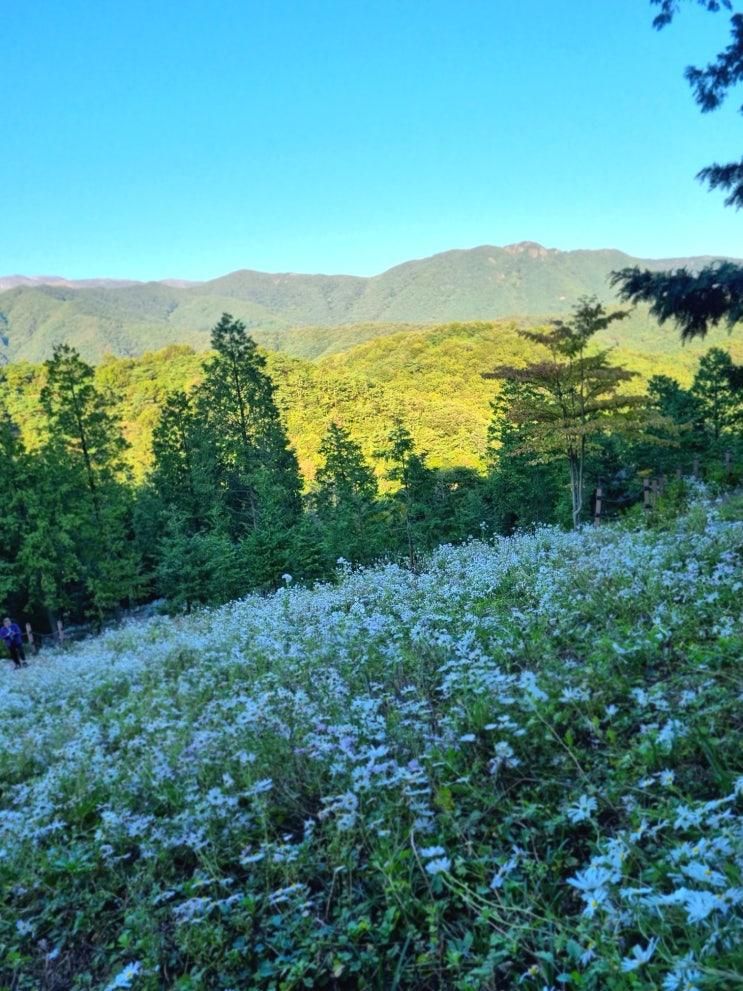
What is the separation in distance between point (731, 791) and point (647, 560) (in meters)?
3.99

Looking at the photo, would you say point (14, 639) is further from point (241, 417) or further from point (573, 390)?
point (241, 417)

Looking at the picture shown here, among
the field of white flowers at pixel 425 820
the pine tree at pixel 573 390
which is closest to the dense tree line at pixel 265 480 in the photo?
the pine tree at pixel 573 390

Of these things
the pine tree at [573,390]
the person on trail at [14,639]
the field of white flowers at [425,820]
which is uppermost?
the pine tree at [573,390]

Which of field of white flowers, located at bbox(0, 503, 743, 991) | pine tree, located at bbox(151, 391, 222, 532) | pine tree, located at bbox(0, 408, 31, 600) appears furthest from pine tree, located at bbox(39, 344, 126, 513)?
field of white flowers, located at bbox(0, 503, 743, 991)

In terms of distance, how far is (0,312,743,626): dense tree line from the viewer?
19125 millimetres

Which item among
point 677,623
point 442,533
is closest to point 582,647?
point 677,623

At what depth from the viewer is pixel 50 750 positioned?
221 inches

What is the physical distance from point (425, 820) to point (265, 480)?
2182cm

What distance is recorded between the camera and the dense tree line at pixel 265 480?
62.7ft

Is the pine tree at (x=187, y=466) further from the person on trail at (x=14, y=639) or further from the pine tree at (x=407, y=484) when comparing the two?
the person on trail at (x=14, y=639)

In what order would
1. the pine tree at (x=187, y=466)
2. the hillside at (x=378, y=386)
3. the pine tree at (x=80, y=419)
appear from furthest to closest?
the hillside at (x=378, y=386), the pine tree at (x=187, y=466), the pine tree at (x=80, y=419)

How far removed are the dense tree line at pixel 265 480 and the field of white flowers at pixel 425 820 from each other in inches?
452

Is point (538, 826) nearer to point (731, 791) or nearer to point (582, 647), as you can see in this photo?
point (731, 791)

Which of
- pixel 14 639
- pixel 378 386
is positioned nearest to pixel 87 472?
pixel 14 639
